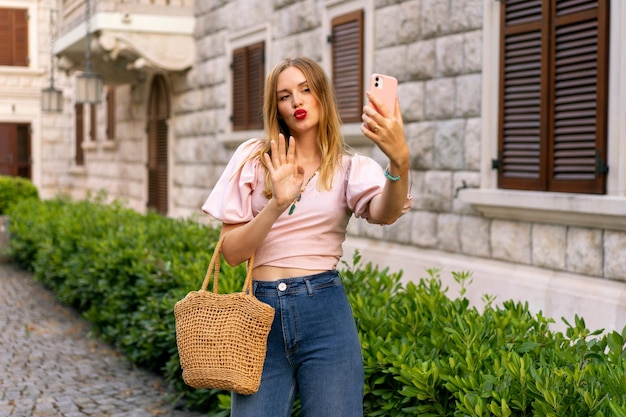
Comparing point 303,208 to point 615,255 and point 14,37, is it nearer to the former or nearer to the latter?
point 615,255

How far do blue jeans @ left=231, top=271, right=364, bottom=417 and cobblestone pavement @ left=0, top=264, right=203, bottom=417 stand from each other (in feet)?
10.3

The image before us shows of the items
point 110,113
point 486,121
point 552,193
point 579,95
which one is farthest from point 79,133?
point 579,95

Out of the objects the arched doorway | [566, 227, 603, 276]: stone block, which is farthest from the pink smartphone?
the arched doorway

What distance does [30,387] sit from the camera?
6848 mm

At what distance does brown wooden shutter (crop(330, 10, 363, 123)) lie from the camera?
1028 centimetres

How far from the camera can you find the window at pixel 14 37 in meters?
28.0

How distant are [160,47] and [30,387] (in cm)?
931

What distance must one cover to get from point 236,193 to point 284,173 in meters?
0.28

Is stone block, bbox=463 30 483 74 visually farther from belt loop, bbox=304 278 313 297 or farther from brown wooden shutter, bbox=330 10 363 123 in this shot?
belt loop, bbox=304 278 313 297

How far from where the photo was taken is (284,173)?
2896mm

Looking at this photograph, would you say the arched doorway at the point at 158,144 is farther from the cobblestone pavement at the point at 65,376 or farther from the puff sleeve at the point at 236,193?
the puff sleeve at the point at 236,193

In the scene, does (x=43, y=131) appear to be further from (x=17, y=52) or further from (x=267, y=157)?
(x=267, y=157)

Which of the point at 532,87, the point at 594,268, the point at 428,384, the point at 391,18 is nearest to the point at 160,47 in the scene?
the point at 391,18

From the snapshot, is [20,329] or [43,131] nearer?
[20,329]
